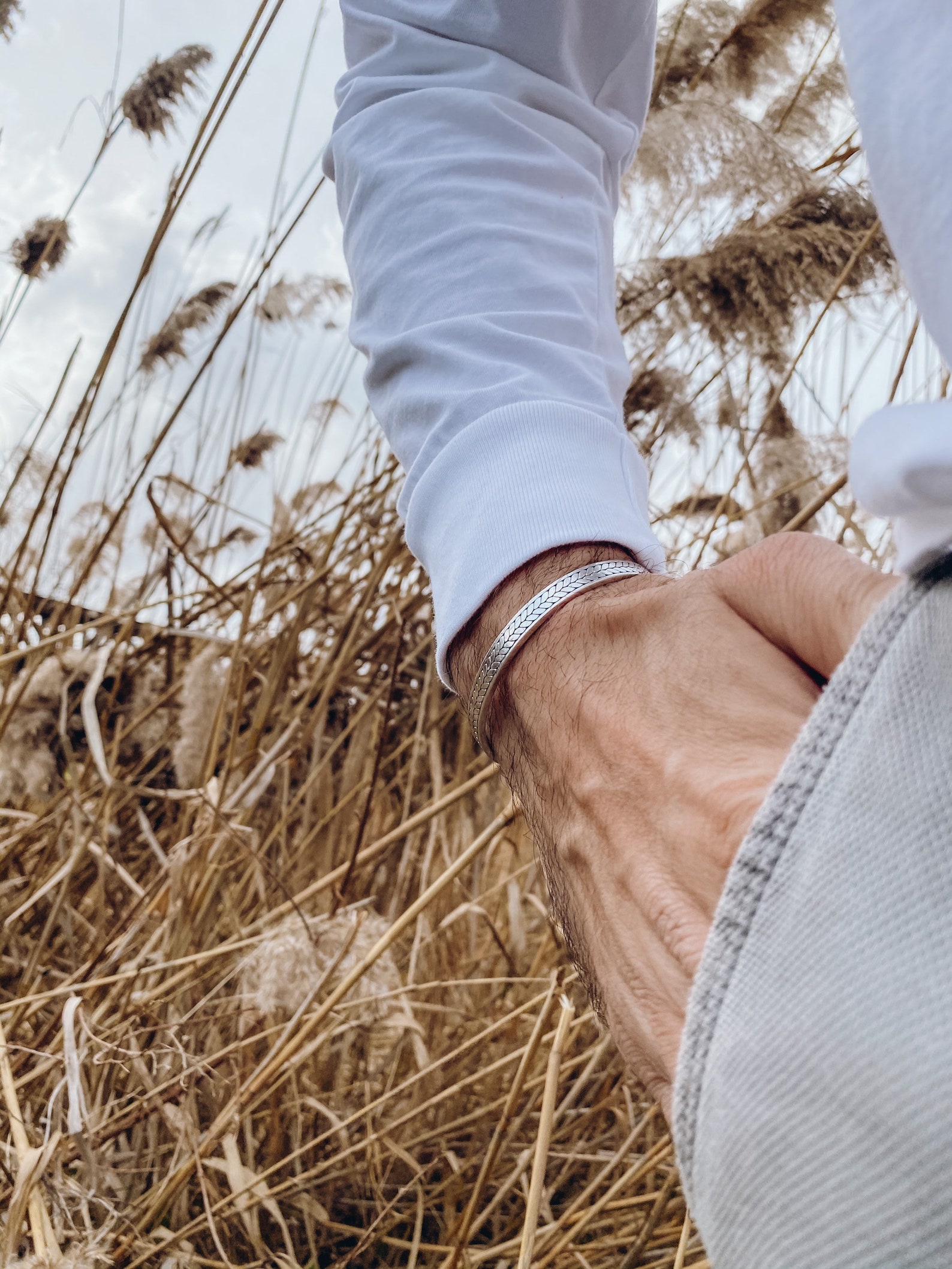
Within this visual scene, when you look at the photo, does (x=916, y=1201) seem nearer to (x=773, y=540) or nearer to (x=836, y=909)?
(x=836, y=909)

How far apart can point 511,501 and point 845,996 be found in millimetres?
273

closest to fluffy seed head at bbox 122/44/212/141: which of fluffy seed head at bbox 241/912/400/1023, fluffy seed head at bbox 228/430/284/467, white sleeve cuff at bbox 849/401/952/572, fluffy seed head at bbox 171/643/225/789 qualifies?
fluffy seed head at bbox 228/430/284/467

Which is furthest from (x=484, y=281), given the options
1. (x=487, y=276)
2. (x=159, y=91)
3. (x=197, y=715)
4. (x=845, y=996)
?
(x=159, y=91)

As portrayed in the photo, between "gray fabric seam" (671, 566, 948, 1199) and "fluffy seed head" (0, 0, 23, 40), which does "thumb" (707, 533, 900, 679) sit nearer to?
"gray fabric seam" (671, 566, 948, 1199)

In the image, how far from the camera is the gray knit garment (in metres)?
0.18

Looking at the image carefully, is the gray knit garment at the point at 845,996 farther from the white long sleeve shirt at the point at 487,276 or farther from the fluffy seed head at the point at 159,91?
the fluffy seed head at the point at 159,91

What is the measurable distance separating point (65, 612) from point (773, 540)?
4.26ft

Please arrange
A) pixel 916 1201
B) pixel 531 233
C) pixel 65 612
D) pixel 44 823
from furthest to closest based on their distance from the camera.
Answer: pixel 65 612 < pixel 44 823 < pixel 531 233 < pixel 916 1201

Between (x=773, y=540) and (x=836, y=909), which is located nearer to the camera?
(x=836, y=909)

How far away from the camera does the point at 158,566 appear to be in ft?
4.78

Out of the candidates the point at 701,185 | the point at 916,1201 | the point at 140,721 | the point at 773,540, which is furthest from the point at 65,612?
the point at 916,1201

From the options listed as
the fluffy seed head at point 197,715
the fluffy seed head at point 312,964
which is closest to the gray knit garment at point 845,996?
the fluffy seed head at point 312,964

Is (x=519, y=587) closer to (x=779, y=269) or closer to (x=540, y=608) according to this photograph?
(x=540, y=608)

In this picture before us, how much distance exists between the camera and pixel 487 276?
0.46 m
